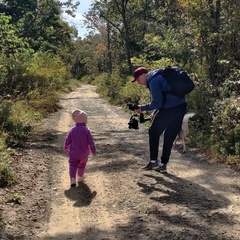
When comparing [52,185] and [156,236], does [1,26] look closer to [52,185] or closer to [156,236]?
[52,185]

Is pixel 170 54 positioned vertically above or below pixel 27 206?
above

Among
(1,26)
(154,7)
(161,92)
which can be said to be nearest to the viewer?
(161,92)

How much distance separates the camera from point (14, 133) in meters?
8.74

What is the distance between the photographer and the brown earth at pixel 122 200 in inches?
158

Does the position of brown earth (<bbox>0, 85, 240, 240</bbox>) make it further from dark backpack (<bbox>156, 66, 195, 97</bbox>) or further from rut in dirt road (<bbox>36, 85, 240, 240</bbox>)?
dark backpack (<bbox>156, 66, 195, 97</bbox>)

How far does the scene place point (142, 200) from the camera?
490 cm

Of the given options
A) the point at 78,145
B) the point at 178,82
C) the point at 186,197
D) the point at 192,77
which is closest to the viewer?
→ the point at 186,197

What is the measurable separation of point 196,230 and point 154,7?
971 inches

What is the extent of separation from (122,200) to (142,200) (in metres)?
0.29

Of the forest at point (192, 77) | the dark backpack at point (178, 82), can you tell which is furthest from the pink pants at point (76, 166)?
the dark backpack at point (178, 82)

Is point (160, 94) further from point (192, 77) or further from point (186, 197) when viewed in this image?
point (192, 77)

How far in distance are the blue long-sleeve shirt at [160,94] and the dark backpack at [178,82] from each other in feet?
0.26

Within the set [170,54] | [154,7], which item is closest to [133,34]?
[154,7]

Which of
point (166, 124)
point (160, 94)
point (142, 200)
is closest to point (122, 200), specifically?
point (142, 200)
